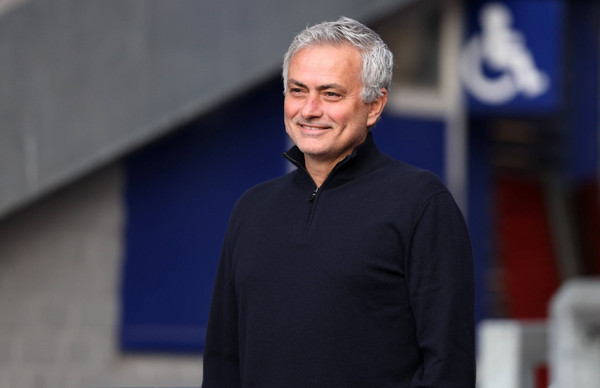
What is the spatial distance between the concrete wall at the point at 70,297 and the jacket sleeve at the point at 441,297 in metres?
5.73

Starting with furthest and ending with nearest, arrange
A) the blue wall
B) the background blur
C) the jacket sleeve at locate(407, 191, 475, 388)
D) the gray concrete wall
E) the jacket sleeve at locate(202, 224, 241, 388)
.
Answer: the blue wall < the background blur < the gray concrete wall < the jacket sleeve at locate(202, 224, 241, 388) < the jacket sleeve at locate(407, 191, 475, 388)

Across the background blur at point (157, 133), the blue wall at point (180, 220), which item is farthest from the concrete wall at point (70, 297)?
the blue wall at point (180, 220)

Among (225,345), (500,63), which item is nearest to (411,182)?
(225,345)

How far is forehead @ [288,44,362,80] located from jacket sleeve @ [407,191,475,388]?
0.36 meters

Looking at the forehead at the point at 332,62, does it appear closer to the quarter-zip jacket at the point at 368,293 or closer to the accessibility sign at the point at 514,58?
the quarter-zip jacket at the point at 368,293

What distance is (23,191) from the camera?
284 inches

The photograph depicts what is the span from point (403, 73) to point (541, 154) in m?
3.52

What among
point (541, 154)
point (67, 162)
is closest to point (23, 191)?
point (67, 162)

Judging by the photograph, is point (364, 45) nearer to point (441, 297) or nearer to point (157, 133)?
point (441, 297)

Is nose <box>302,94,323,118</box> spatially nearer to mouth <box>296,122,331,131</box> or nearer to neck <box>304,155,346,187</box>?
mouth <box>296,122,331,131</box>

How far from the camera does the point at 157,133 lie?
774cm

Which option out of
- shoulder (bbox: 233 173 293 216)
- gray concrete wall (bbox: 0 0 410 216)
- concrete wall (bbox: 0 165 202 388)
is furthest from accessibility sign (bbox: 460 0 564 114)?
shoulder (bbox: 233 173 293 216)

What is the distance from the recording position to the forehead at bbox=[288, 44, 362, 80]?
2541 mm

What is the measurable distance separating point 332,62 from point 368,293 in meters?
0.55
